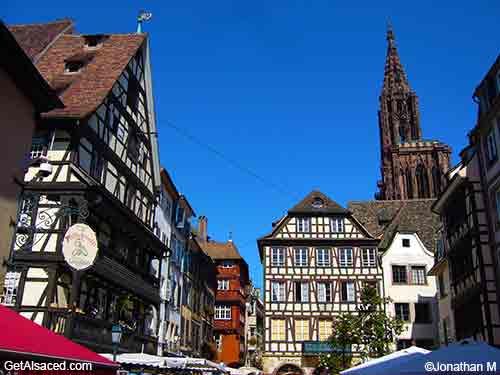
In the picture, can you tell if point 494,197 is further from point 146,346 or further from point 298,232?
point 298,232

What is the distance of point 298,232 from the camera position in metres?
43.7

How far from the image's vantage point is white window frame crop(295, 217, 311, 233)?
4372 centimetres

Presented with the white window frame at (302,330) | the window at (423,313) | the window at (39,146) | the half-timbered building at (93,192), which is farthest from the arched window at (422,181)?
the window at (39,146)

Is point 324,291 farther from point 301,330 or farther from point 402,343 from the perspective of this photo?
point 402,343

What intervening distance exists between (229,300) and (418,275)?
64.4ft

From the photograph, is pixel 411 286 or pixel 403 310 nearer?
pixel 403 310

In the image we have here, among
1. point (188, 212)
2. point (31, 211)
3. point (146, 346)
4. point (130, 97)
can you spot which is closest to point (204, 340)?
point (188, 212)

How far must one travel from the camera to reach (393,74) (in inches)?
4284

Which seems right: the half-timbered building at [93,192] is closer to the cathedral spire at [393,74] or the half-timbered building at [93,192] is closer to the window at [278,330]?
the window at [278,330]

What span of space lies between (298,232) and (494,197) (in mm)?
21801

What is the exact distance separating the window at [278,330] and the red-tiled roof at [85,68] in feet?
76.2

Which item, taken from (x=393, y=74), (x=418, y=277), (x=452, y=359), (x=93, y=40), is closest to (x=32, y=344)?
(x=452, y=359)

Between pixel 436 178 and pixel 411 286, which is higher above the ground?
pixel 436 178

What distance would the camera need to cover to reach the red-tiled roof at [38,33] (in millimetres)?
27172
